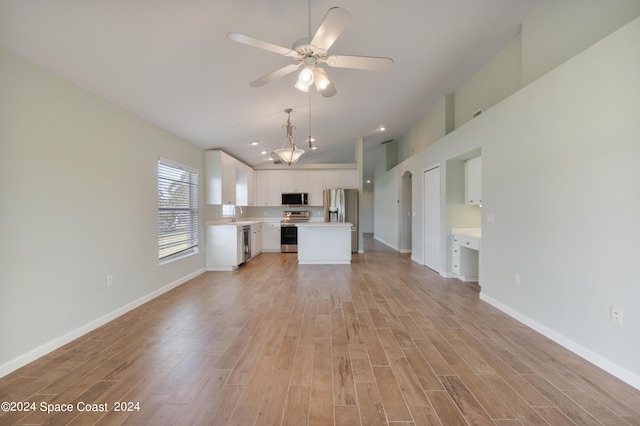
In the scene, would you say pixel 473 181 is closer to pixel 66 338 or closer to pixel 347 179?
pixel 347 179

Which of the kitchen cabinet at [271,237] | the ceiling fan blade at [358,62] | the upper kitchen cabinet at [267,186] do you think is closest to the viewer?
the ceiling fan blade at [358,62]

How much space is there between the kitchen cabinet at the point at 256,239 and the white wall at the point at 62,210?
3.20 m

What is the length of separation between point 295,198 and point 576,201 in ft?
20.9

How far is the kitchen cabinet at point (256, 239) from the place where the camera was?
6.68 metres

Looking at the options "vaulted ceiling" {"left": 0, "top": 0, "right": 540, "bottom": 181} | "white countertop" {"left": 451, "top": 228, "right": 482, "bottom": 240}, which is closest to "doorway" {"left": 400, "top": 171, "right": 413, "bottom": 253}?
"white countertop" {"left": 451, "top": 228, "right": 482, "bottom": 240}

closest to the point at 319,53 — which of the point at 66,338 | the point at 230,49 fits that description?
the point at 230,49

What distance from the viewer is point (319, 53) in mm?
1955

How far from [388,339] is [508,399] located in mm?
977

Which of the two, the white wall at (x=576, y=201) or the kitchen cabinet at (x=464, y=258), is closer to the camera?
the white wall at (x=576, y=201)

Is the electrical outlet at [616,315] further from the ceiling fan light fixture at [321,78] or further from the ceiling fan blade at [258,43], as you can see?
the ceiling fan blade at [258,43]

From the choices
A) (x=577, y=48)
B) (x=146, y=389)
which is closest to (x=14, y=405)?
(x=146, y=389)

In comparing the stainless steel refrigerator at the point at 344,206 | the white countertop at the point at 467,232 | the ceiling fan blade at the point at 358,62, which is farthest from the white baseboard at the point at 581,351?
the stainless steel refrigerator at the point at 344,206

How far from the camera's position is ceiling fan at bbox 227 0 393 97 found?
64.5 inches

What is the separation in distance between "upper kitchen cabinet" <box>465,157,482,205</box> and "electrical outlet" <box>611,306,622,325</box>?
2.41m
